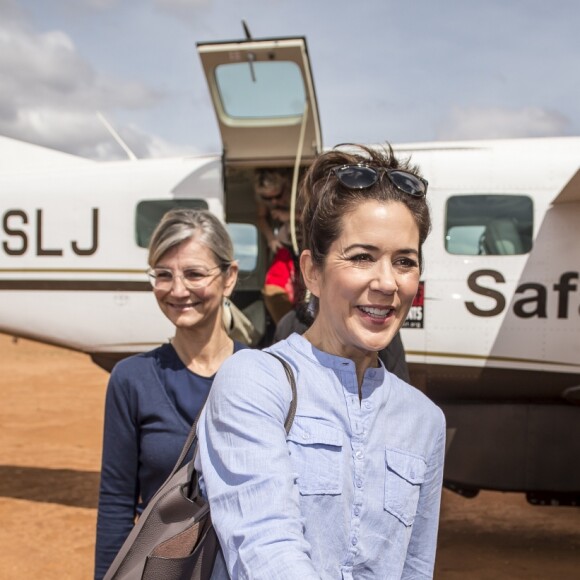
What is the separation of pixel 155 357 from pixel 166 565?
1.17 metres

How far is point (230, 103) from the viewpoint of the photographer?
19.2 ft

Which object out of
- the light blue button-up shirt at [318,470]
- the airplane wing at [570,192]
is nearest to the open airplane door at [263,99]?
the airplane wing at [570,192]

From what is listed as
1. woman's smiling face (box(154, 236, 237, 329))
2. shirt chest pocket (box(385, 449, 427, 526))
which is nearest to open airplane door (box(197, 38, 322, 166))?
woman's smiling face (box(154, 236, 237, 329))

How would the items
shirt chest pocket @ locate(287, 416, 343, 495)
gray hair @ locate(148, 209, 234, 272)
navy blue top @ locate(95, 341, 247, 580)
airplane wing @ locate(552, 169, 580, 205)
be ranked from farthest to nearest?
1. airplane wing @ locate(552, 169, 580, 205)
2. gray hair @ locate(148, 209, 234, 272)
3. navy blue top @ locate(95, 341, 247, 580)
4. shirt chest pocket @ locate(287, 416, 343, 495)

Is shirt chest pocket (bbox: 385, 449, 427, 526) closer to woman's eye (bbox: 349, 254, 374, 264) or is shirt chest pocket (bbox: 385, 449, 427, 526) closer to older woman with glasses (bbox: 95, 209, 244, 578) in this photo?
woman's eye (bbox: 349, 254, 374, 264)

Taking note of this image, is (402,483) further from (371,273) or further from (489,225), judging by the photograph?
(489,225)

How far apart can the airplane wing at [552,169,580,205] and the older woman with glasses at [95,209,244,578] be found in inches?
142

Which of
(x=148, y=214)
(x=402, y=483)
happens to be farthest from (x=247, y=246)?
(x=402, y=483)

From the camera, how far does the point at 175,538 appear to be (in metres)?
1.39

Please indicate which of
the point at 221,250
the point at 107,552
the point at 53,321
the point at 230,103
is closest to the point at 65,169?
the point at 53,321

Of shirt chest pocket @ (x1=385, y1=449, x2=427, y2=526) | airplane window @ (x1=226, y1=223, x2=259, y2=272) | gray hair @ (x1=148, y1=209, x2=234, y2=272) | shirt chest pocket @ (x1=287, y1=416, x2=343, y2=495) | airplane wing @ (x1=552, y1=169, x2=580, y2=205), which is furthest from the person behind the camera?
airplane window @ (x1=226, y1=223, x2=259, y2=272)

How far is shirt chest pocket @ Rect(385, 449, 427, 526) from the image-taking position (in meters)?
1.41

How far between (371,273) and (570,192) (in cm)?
464

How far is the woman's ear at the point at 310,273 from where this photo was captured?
1.58m
